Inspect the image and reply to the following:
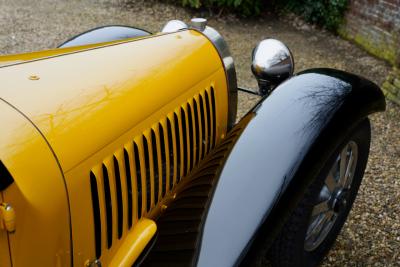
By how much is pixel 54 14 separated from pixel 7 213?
19.1 feet

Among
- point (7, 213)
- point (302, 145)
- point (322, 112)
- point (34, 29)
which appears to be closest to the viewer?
point (7, 213)

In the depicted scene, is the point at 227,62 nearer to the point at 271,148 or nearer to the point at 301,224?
the point at 271,148

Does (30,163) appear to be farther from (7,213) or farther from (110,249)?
(110,249)

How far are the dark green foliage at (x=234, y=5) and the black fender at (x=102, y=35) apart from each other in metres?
3.69

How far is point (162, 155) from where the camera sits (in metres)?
1.74

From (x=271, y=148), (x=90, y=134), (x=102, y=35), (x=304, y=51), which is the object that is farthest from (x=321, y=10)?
(x=90, y=134)

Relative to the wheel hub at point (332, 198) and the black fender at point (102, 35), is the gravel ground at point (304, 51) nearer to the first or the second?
the wheel hub at point (332, 198)

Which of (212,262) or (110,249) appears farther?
(110,249)

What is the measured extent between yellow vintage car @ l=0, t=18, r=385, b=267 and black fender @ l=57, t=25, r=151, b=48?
60 centimetres

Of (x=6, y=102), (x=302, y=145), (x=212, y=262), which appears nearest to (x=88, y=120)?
(x=6, y=102)

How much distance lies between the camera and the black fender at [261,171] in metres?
1.47

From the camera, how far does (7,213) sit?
1.12 m

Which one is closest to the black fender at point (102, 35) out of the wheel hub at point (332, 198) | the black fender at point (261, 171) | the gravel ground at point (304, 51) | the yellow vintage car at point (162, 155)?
the yellow vintage car at point (162, 155)

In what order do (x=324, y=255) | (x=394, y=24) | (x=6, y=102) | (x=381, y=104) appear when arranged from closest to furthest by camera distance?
(x=6, y=102) → (x=381, y=104) → (x=324, y=255) → (x=394, y=24)
